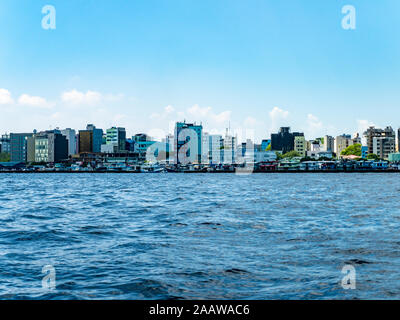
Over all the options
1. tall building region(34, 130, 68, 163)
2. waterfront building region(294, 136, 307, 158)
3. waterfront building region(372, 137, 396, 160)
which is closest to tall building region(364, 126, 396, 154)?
waterfront building region(372, 137, 396, 160)

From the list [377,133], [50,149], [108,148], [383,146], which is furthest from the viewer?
[108,148]

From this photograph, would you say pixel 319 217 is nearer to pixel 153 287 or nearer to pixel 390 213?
pixel 390 213

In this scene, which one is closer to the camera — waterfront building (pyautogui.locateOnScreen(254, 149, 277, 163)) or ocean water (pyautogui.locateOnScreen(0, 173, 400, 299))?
ocean water (pyautogui.locateOnScreen(0, 173, 400, 299))

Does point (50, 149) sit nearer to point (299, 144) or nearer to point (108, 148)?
point (108, 148)

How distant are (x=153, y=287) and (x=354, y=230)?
10.5m

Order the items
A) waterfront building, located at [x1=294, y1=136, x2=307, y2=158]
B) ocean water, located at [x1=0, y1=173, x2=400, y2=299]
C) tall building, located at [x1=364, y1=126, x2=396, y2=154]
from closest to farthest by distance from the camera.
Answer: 1. ocean water, located at [x1=0, y1=173, x2=400, y2=299]
2. tall building, located at [x1=364, y1=126, x2=396, y2=154]
3. waterfront building, located at [x1=294, y1=136, x2=307, y2=158]

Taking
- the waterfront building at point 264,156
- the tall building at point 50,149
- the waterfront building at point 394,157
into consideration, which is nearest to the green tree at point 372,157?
the waterfront building at point 394,157

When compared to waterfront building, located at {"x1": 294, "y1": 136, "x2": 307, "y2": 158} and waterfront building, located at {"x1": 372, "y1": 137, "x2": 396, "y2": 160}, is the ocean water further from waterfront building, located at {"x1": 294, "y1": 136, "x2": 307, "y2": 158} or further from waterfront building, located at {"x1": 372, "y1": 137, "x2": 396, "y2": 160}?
waterfront building, located at {"x1": 294, "y1": 136, "x2": 307, "y2": 158}

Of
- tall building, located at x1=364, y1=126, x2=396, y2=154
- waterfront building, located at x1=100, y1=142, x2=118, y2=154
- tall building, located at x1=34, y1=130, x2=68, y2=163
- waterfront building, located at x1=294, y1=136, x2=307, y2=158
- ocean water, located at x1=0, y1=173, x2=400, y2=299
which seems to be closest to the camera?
ocean water, located at x1=0, y1=173, x2=400, y2=299

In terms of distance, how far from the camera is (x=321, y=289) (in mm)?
9070

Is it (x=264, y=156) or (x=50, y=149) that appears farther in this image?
(x=50, y=149)

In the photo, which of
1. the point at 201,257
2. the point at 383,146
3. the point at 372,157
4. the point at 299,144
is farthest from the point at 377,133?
the point at 201,257

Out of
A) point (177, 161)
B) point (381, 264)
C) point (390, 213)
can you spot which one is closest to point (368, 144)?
point (177, 161)
